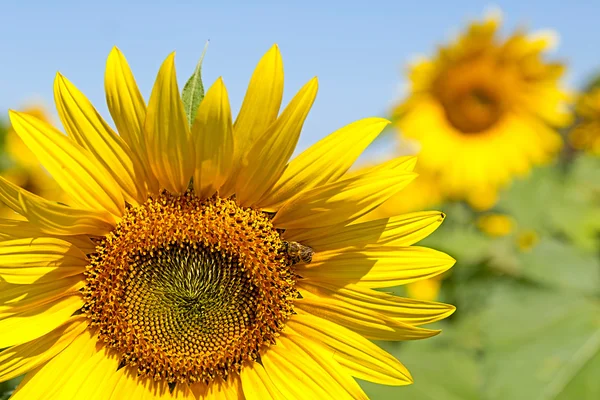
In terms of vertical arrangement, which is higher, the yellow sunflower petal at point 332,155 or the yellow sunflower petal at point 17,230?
the yellow sunflower petal at point 332,155

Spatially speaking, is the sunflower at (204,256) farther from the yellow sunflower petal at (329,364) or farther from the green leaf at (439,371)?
the green leaf at (439,371)

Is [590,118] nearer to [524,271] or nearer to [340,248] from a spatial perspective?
[524,271]

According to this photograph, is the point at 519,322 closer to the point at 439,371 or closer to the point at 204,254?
the point at 439,371

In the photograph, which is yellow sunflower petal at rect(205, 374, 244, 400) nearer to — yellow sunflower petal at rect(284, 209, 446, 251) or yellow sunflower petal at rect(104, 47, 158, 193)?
yellow sunflower petal at rect(284, 209, 446, 251)

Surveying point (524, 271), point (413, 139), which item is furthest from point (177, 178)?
point (413, 139)

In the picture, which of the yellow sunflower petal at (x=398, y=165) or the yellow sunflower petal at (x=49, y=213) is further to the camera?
the yellow sunflower petal at (x=398, y=165)

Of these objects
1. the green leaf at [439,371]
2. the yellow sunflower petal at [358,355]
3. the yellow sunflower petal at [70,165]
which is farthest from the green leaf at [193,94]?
the green leaf at [439,371]
